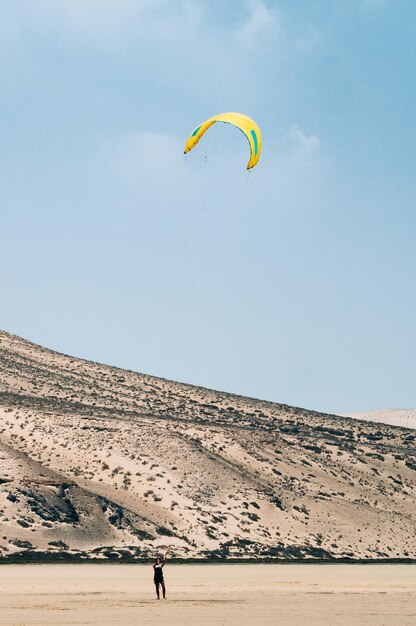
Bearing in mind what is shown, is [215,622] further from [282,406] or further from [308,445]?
[282,406]

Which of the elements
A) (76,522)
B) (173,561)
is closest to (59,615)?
(173,561)

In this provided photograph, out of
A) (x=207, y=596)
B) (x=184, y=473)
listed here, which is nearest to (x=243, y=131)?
(x=207, y=596)

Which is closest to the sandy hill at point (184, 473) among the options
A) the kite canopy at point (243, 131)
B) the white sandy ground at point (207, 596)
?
the white sandy ground at point (207, 596)

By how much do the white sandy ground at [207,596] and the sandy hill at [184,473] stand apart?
760cm

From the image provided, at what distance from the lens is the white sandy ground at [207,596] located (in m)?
27.4

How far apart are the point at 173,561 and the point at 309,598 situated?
1760cm

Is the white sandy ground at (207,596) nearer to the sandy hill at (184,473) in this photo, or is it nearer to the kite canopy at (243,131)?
the sandy hill at (184,473)

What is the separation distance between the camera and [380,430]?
98.2m

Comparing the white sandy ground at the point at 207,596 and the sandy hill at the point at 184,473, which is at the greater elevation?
the sandy hill at the point at 184,473

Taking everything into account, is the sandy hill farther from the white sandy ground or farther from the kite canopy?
the kite canopy

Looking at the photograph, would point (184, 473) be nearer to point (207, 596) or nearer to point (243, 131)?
point (243, 131)

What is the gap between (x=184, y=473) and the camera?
6812cm

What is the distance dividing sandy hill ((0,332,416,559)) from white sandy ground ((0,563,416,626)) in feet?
24.9

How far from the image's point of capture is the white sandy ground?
27438mm
